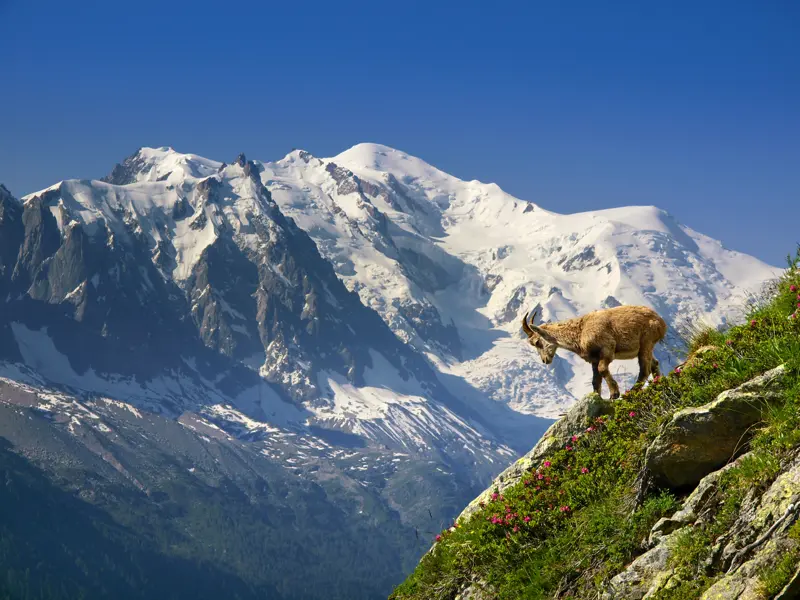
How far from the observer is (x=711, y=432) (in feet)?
46.8

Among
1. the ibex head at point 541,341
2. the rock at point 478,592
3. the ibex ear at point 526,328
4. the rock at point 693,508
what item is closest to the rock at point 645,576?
the rock at point 693,508

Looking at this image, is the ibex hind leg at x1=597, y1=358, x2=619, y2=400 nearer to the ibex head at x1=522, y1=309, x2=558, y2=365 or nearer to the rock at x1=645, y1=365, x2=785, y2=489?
the ibex head at x1=522, y1=309, x2=558, y2=365

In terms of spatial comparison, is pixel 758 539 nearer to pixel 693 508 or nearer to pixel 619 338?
pixel 693 508

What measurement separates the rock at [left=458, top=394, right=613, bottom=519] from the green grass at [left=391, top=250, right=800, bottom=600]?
416 mm

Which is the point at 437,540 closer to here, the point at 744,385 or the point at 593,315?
the point at 593,315

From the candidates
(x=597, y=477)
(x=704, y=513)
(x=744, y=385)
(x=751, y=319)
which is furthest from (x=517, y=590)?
(x=751, y=319)

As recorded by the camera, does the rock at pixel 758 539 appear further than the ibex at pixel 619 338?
No

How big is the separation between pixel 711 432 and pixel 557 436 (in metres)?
6.23

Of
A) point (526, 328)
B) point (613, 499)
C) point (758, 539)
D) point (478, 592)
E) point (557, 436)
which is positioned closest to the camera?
point (758, 539)

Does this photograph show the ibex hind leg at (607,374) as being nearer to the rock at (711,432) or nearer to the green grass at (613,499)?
the green grass at (613,499)

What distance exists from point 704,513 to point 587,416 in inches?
250

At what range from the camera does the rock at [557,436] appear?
19562 millimetres

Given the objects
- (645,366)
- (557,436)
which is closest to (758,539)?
(557,436)

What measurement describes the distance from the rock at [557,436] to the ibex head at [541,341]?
3.95m
